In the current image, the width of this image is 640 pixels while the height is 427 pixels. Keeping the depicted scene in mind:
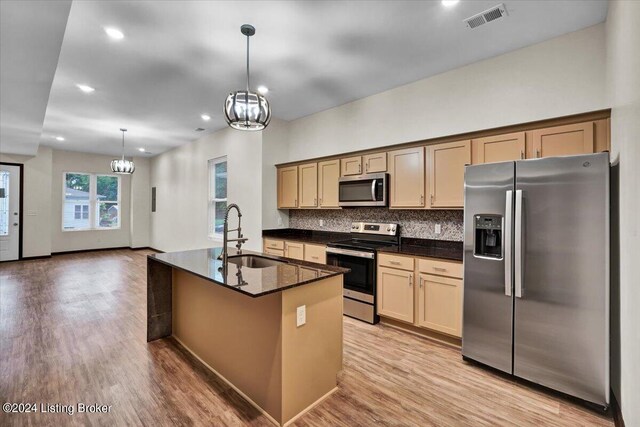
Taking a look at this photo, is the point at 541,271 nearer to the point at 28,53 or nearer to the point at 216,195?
the point at 28,53

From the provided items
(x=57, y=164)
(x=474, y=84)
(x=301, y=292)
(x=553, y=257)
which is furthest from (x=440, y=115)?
(x=57, y=164)

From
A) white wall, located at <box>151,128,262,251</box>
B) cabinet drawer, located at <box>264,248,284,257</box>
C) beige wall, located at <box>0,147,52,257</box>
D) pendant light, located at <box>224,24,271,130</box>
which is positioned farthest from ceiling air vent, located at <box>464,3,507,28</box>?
beige wall, located at <box>0,147,52,257</box>

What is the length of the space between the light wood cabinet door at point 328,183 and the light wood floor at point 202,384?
1793 millimetres

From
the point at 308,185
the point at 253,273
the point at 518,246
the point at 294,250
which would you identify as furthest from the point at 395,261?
the point at 308,185

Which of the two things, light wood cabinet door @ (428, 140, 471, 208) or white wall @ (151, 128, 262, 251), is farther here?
white wall @ (151, 128, 262, 251)

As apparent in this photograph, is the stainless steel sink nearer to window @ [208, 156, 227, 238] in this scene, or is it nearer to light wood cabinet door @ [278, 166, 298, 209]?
light wood cabinet door @ [278, 166, 298, 209]

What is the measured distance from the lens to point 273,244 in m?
5.01

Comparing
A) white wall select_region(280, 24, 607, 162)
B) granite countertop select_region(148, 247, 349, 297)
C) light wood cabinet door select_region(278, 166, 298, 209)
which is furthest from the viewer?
light wood cabinet door select_region(278, 166, 298, 209)

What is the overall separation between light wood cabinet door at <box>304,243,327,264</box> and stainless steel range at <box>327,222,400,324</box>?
107mm

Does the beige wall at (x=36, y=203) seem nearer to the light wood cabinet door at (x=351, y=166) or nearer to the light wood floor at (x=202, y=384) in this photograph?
the light wood floor at (x=202, y=384)

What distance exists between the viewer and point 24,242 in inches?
301

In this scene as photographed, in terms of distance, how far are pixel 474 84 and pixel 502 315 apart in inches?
95.3

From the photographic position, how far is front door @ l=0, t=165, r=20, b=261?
739 centimetres

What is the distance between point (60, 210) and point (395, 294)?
9524mm
